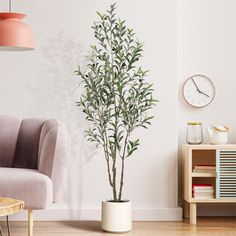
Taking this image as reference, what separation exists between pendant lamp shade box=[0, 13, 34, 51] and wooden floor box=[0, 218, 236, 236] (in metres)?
1.50

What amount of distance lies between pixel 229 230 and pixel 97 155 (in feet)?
4.27

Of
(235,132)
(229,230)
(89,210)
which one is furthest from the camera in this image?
(235,132)

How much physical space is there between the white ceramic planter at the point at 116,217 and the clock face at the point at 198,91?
1.29 m

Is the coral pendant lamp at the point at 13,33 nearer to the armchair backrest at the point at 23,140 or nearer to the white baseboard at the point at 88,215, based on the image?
the armchair backrest at the point at 23,140

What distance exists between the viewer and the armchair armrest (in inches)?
168

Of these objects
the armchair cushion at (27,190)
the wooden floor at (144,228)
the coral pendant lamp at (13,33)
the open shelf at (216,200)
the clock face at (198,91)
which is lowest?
the wooden floor at (144,228)

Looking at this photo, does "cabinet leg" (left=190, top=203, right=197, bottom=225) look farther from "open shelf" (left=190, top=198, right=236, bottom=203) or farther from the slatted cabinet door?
the slatted cabinet door

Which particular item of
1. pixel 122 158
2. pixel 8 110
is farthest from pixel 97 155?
pixel 8 110

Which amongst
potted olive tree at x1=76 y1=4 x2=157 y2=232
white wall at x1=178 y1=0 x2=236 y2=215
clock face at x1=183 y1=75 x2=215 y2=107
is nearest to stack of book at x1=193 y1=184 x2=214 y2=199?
white wall at x1=178 y1=0 x2=236 y2=215

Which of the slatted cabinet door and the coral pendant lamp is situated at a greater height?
the coral pendant lamp

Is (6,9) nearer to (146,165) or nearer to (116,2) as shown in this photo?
(116,2)

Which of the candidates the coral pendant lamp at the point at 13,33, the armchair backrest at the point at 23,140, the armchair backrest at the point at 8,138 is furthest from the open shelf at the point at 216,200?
the coral pendant lamp at the point at 13,33

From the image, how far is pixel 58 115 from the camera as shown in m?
5.17

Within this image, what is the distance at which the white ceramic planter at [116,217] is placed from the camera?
4.62 m
